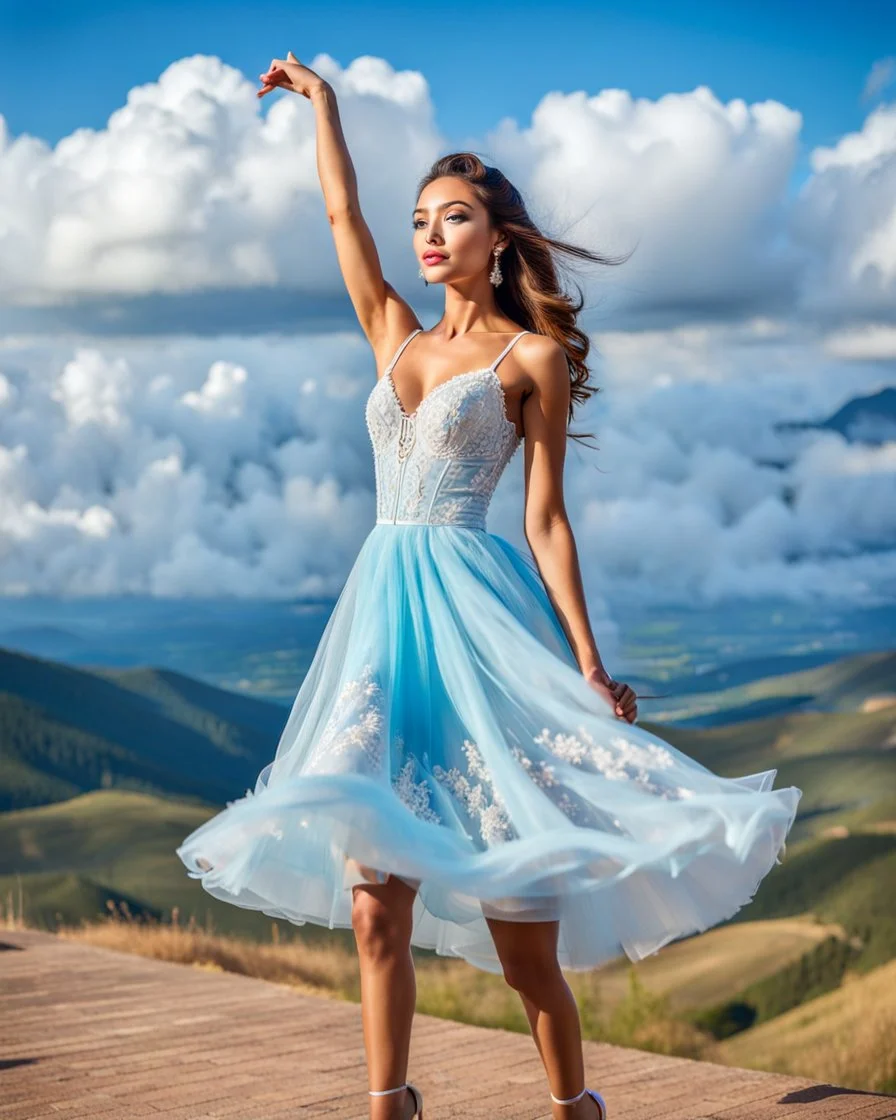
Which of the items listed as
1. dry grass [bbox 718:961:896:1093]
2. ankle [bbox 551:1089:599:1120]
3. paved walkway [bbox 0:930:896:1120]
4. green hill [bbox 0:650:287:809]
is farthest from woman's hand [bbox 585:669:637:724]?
green hill [bbox 0:650:287:809]

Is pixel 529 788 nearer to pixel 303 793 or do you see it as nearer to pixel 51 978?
pixel 303 793

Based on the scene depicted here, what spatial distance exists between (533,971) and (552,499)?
0.84 metres

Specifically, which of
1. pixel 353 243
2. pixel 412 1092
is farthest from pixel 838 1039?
pixel 353 243

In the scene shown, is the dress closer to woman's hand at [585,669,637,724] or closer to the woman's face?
woman's hand at [585,669,637,724]

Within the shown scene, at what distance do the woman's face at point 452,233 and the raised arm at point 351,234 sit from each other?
99 millimetres

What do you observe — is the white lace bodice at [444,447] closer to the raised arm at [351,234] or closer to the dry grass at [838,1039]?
the raised arm at [351,234]

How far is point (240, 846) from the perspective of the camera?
7.49 ft

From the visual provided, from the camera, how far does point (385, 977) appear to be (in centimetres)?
235

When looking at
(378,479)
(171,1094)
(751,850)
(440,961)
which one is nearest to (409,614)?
(378,479)

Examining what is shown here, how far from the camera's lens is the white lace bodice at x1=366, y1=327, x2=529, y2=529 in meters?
2.71

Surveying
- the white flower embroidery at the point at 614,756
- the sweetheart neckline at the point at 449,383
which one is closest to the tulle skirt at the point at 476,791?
the white flower embroidery at the point at 614,756

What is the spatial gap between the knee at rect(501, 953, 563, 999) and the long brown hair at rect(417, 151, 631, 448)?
1.01 meters

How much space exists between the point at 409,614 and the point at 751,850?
0.72m

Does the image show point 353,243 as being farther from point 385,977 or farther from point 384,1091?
point 384,1091
